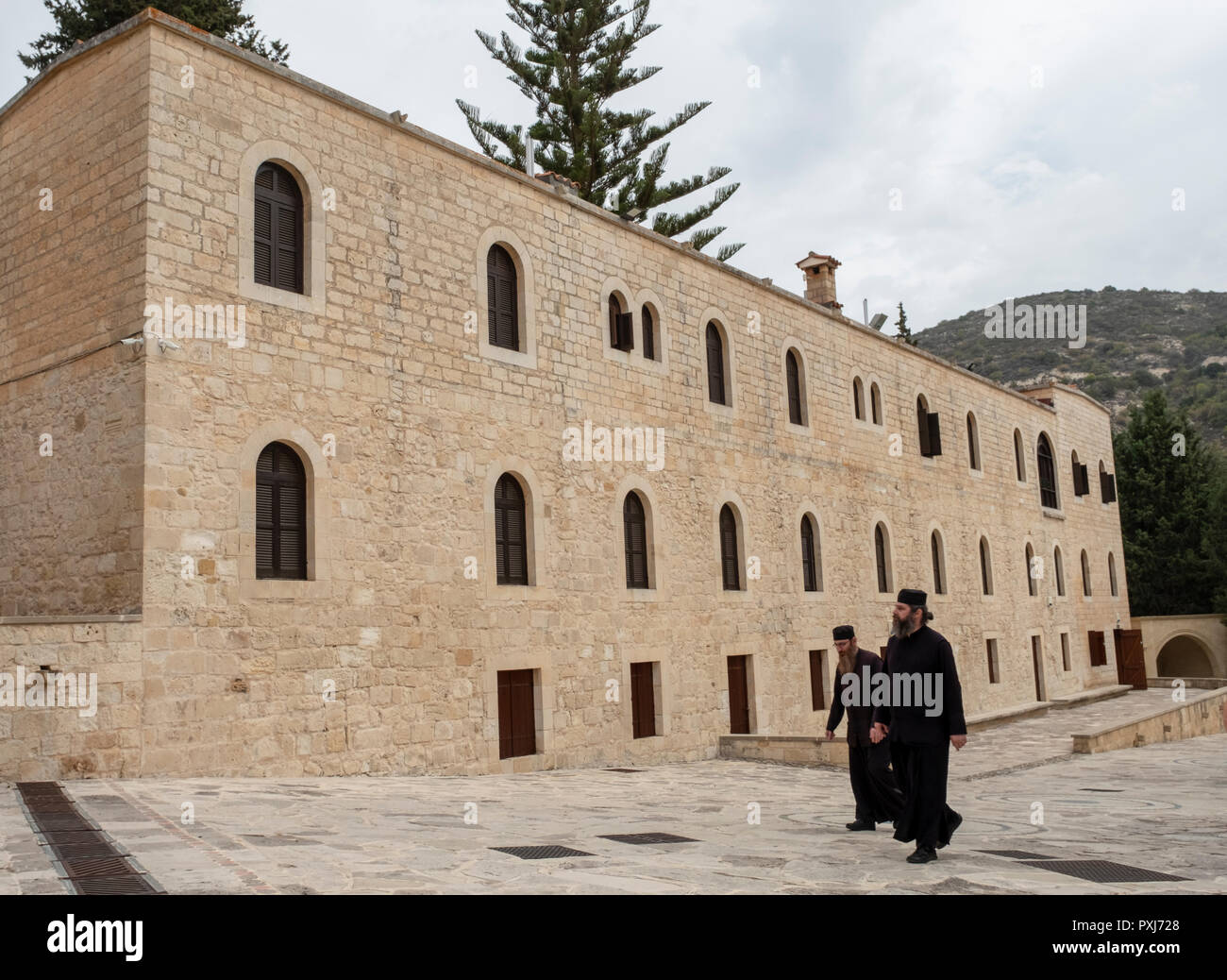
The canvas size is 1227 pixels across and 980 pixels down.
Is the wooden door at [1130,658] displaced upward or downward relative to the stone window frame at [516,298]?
downward

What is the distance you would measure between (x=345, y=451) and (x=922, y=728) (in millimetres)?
6701

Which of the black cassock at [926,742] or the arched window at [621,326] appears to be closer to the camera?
the black cassock at [926,742]

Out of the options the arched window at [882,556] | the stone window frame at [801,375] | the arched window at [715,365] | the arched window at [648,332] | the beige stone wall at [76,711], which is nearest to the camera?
the beige stone wall at [76,711]

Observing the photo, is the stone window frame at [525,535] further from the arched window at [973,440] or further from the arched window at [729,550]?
the arched window at [973,440]

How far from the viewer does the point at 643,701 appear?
14.3 m

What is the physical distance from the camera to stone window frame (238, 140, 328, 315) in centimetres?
1023

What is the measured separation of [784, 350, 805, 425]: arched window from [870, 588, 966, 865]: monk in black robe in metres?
12.6

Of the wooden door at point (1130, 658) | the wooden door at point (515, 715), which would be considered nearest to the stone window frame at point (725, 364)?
the wooden door at point (515, 715)

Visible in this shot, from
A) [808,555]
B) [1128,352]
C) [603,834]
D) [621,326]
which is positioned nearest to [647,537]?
[621,326]

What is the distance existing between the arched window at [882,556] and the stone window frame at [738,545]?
16.0 ft

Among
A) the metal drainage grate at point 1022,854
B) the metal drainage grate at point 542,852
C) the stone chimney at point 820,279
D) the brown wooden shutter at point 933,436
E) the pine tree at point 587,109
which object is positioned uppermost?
the pine tree at point 587,109

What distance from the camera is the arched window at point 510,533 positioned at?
12547 millimetres
